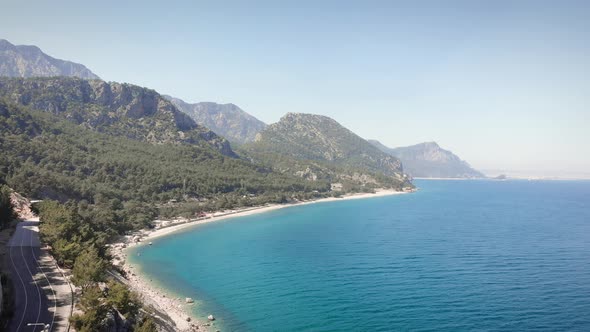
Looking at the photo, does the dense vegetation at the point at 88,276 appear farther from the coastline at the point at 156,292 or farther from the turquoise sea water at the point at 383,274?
the turquoise sea water at the point at 383,274

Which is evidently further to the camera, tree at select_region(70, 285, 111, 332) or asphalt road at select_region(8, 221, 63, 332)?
asphalt road at select_region(8, 221, 63, 332)

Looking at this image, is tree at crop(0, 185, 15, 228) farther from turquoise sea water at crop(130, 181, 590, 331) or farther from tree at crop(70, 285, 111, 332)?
tree at crop(70, 285, 111, 332)

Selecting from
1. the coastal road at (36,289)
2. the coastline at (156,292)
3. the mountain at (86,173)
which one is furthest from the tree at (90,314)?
the mountain at (86,173)

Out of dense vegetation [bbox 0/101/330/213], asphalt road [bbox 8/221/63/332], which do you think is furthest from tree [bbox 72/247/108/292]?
dense vegetation [bbox 0/101/330/213]

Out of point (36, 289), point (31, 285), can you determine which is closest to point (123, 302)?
point (36, 289)

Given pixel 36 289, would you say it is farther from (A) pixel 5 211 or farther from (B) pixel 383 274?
(B) pixel 383 274

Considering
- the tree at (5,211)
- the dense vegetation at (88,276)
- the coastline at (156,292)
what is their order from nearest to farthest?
the dense vegetation at (88,276) → the coastline at (156,292) → the tree at (5,211)
